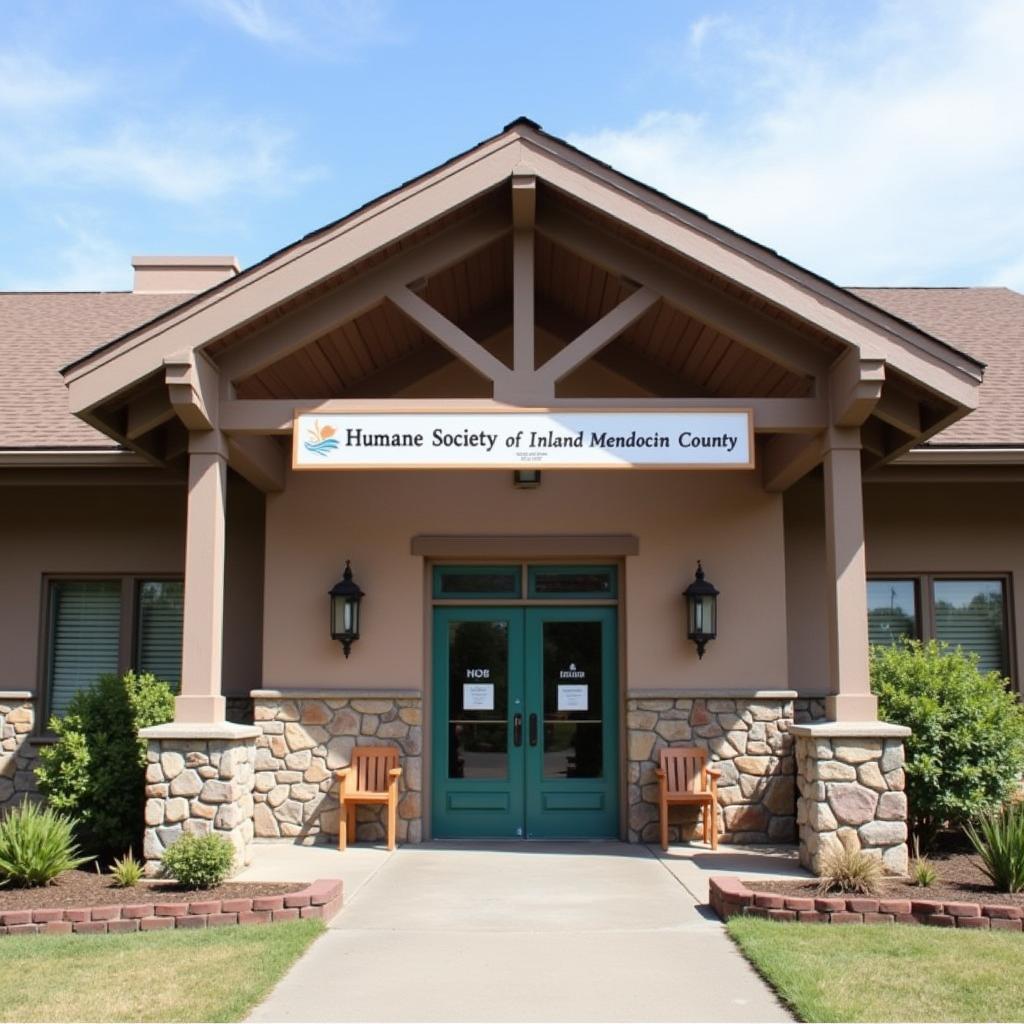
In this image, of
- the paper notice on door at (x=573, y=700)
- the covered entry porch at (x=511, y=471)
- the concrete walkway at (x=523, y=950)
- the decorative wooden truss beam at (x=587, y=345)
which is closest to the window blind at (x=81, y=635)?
the covered entry porch at (x=511, y=471)

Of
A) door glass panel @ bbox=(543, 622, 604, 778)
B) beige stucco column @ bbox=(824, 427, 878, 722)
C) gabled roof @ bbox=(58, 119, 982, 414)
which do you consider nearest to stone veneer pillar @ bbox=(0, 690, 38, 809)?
gabled roof @ bbox=(58, 119, 982, 414)

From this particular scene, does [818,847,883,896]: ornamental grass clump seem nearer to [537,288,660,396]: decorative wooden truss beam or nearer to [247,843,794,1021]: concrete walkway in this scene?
[247,843,794,1021]: concrete walkway

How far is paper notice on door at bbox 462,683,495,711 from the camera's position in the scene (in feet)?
38.0

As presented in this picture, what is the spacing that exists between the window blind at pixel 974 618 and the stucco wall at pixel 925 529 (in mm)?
180

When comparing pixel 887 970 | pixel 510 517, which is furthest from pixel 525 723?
pixel 887 970

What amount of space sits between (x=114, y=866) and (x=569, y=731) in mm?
4442

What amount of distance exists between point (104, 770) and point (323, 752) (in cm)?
217

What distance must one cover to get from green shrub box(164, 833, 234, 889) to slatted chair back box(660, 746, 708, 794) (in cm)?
437

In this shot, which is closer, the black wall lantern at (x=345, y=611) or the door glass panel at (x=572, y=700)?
the black wall lantern at (x=345, y=611)

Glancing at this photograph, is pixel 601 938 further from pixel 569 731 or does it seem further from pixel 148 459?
pixel 148 459

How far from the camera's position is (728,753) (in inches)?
439

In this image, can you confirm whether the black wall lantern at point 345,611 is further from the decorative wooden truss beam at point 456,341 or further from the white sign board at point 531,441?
the decorative wooden truss beam at point 456,341

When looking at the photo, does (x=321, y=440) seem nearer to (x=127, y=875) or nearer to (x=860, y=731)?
(x=127, y=875)

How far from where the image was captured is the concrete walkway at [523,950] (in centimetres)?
587
